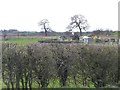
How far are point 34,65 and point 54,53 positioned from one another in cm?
103

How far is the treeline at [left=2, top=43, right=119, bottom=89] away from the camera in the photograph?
10.0 metres

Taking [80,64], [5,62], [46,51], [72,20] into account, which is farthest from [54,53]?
[72,20]

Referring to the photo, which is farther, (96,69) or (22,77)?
(96,69)

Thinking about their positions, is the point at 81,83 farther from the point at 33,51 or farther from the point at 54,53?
the point at 33,51

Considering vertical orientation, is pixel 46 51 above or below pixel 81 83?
above

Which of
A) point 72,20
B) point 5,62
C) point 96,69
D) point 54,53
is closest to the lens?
point 5,62

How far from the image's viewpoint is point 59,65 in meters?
10.8

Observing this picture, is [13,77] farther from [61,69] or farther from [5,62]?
[61,69]

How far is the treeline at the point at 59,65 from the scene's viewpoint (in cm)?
1004

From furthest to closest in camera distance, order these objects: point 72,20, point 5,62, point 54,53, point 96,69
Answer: point 72,20, point 96,69, point 54,53, point 5,62

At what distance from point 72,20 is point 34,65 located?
28.7 metres

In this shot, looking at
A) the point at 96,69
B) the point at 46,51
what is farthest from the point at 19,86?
the point at 96,69

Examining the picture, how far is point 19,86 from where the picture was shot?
10.4m

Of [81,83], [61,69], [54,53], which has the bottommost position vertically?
[81,83]
